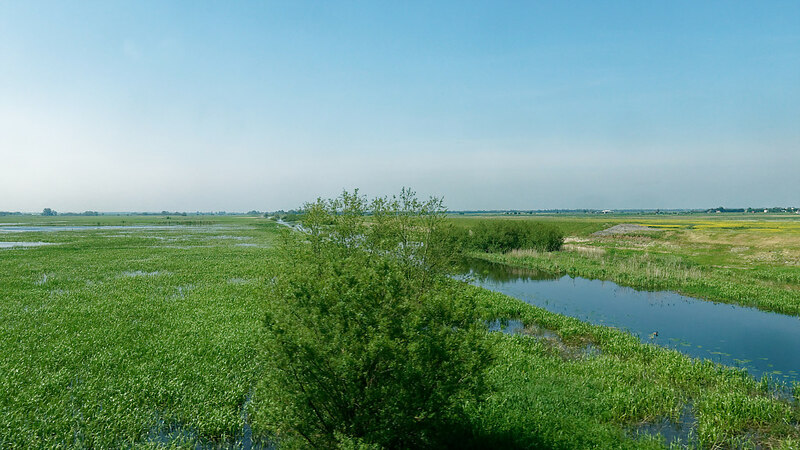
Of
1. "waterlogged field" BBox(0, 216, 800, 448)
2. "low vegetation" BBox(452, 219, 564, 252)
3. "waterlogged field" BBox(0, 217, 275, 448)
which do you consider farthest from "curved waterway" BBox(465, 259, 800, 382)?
"low vegetation" BBox(452, 219, 564, 252)

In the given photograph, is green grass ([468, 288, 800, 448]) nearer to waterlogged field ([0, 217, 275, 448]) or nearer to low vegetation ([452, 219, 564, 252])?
waterlogged field ([0, 217, 275, 448])

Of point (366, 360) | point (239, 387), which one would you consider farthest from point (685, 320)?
point (239, 387)

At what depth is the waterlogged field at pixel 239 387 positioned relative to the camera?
13836 millimetres

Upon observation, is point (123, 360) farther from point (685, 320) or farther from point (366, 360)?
point (685, 320)

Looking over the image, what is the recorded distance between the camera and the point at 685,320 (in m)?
31.4

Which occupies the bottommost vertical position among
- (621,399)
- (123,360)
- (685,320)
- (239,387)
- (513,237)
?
(685,320)

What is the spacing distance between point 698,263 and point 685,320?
29.9m

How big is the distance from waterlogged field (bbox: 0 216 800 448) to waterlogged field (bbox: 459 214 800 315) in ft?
70.6

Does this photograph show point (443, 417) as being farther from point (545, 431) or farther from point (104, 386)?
point (104, 386)

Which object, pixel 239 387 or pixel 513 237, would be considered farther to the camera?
pixel 513 237

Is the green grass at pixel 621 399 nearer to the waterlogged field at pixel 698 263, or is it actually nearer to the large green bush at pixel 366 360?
the large green bush at pixel 366 360

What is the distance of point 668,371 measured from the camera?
19.6 meters

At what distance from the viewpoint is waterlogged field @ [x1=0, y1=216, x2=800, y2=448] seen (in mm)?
13836

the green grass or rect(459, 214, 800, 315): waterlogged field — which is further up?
rect(459, 214, 800, 315): waterlogged field
